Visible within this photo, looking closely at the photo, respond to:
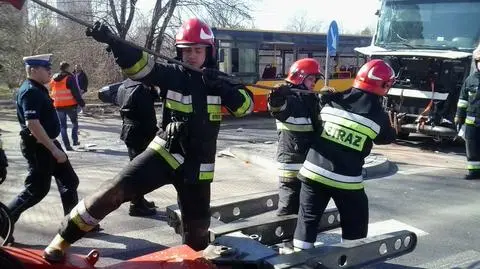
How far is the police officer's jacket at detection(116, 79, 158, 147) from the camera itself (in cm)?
516

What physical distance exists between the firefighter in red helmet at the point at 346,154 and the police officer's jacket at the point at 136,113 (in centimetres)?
206

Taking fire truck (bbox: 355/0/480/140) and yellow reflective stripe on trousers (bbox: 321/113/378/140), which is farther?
fire truck (bbox: 355/0/480/140)

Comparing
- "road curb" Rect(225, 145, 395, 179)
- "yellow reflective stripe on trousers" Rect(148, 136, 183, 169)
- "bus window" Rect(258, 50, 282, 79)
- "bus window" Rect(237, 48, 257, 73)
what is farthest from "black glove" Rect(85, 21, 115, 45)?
"bus window" Rect(258, 50, 282, 79)

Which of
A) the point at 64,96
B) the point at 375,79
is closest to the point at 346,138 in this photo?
the point at 375,79

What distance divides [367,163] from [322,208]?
4678 millimetres

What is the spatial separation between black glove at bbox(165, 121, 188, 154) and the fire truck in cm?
823

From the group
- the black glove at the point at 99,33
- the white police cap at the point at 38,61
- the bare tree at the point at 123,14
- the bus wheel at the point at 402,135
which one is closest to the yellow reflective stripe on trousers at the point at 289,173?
the black glove at the point at 99,33

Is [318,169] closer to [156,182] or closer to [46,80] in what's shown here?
[156,182]

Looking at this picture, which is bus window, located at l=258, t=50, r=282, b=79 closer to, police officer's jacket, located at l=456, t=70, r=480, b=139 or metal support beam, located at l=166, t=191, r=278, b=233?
police officer's jacket, located at l=456, t=70, r=480, b=139

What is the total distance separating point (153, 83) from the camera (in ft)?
10.7

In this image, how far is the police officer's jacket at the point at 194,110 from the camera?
3.36m

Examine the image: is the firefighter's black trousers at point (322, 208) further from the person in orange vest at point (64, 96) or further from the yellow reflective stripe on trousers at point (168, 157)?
the person in orange vest at point (64, 96)

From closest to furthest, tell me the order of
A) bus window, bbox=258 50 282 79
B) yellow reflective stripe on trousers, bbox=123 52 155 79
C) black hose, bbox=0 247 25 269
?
black hose, bbox=0 247 25 269
yellow reflective stripe on trousers, bbox=123 52 155 79
bus window, bbox=258 50 282 79

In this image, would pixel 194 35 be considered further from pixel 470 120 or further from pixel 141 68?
pixel 470 120
